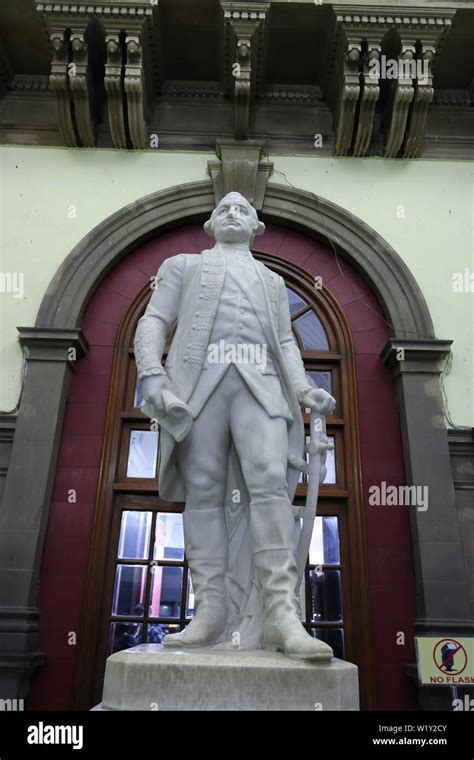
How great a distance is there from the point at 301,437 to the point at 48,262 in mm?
3725

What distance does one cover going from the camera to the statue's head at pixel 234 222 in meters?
3.17

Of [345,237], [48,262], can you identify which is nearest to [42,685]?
[48,262]

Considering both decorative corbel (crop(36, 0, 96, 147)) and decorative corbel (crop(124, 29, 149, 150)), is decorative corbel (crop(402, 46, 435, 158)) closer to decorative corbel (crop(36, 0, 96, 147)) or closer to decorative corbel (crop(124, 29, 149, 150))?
decorative corbel (crop(124, 29, 149, 150))

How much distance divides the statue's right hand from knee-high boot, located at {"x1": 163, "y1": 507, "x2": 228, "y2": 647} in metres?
0.52

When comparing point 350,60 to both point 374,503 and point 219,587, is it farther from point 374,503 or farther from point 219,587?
point 219,587

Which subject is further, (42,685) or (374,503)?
(374,503)

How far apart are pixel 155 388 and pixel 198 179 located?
13.0 feet

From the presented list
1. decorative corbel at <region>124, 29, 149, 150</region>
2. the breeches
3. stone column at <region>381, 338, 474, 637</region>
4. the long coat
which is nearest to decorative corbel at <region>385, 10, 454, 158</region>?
stone column at <region>381, 338, 474, 637</region>

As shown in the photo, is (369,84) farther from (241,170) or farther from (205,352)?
(205,352)

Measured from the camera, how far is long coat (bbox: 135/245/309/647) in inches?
105

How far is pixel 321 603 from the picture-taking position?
4.77 m

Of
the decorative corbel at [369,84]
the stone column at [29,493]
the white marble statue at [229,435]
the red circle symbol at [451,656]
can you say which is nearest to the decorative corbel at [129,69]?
the decorative corbel at [369,84]

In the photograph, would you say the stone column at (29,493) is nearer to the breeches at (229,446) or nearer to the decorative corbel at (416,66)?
the breeches at (229,446)

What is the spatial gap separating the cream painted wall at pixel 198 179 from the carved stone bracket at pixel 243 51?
0.58 metres
